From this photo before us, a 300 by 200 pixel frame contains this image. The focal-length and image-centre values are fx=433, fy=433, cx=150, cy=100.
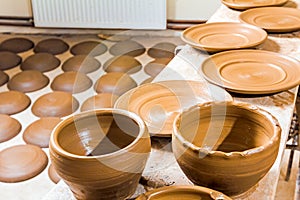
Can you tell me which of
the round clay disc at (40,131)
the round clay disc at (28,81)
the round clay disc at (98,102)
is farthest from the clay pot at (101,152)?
the round clay disc at (28,81)

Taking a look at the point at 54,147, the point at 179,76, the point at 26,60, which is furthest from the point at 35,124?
the point at 54,147

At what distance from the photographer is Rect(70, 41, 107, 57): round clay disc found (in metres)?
2.76

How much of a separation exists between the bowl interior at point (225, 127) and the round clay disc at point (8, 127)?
131 centimetres

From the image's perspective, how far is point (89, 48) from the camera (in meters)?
2.83

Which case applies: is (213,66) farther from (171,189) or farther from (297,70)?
(171,189)

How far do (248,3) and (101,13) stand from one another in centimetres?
142

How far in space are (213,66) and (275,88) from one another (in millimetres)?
188

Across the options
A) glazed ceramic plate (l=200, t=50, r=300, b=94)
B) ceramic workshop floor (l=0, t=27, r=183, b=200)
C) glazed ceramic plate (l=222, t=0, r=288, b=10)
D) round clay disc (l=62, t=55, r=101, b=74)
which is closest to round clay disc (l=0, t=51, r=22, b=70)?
ceramic workshop floor (l=0, t=27, r=183, b=200)

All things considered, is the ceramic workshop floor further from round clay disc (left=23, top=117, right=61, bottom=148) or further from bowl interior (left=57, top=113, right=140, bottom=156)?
bowl interior (left=57, top=113, right=140, bottom=156)

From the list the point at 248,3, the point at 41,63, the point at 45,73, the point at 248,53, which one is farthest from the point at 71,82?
the point at 248,53

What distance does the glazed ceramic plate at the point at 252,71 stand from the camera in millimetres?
1029

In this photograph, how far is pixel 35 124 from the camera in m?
1.97

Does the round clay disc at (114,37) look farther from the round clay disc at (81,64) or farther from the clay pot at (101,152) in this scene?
the clay pot at (101,152)

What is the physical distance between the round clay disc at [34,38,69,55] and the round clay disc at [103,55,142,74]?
358mm
